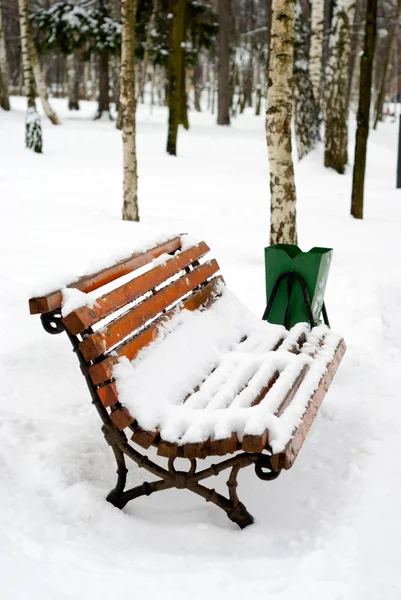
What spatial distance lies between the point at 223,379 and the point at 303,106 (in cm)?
1261

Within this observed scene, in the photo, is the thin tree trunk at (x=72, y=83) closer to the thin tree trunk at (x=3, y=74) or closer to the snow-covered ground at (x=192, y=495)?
the thin tree trunk at (x=3, y=74)

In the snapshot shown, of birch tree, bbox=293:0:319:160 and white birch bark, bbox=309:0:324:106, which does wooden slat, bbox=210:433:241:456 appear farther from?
white birch bark, bbox=309:0:324:106

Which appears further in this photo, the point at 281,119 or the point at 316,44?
the point at 316,44

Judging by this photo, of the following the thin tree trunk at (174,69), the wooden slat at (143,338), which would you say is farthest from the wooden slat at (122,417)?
the thin tree trunk at (174,69)

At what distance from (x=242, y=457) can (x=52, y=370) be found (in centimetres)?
174

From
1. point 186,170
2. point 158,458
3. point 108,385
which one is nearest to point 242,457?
point 108,385

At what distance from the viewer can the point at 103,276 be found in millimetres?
2885

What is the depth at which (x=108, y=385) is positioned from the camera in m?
2.52

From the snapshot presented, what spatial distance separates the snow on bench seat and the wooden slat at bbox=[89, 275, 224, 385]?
0.03 metres

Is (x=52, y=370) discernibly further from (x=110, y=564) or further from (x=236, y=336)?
(x=110, y=564)

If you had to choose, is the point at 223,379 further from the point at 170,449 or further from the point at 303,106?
the point at 303,106

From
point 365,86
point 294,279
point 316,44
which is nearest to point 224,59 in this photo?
point 316,44

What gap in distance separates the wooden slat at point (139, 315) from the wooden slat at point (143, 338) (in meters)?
0.04

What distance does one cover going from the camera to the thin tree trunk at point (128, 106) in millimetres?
8273
